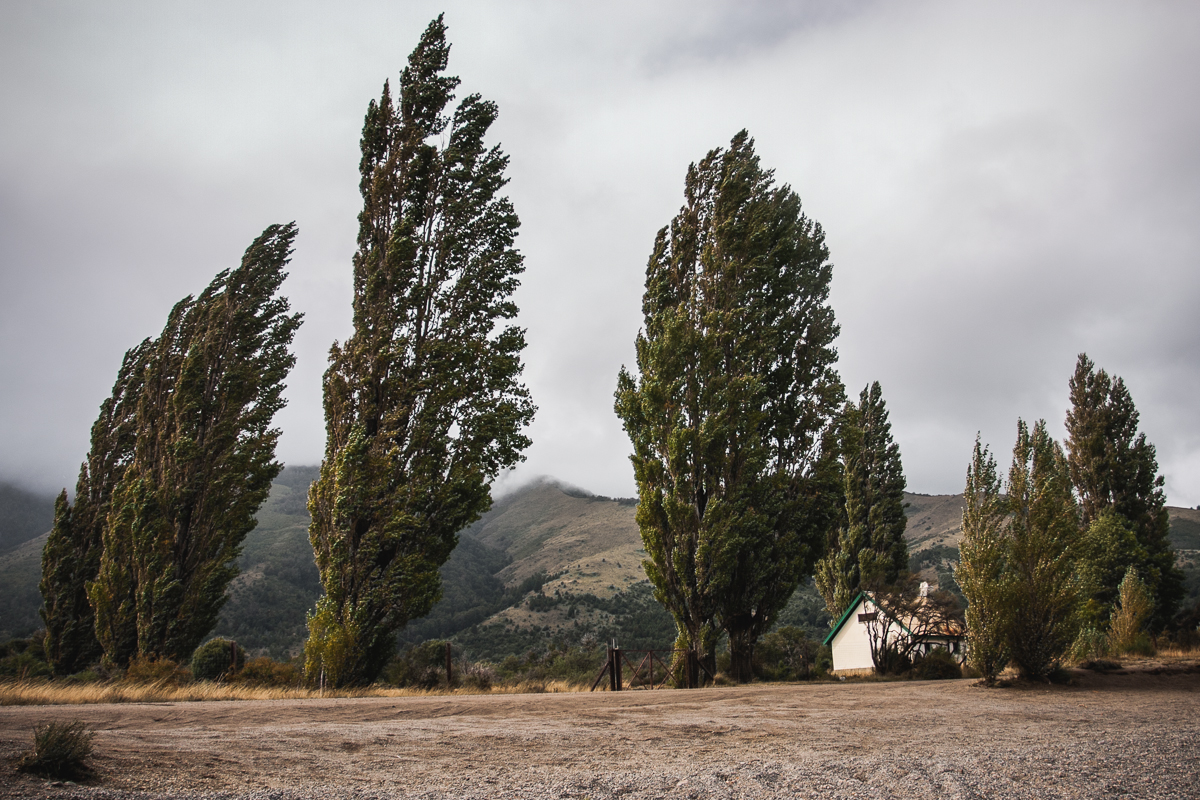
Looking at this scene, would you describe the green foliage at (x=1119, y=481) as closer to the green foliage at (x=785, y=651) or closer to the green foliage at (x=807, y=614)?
the green foliage at (x=785, y=651)

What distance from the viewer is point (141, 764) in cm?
367

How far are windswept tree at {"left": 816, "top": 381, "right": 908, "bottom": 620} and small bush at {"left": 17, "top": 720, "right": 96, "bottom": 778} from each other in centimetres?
2850

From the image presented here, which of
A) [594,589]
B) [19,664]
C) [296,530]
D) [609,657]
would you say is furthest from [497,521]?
[609,657]

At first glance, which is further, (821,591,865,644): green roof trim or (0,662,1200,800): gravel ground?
(821,591,865,644): green roof trim

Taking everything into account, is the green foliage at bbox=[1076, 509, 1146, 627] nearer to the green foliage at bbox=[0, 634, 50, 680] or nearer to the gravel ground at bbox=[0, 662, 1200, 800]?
the gravel ground at bbox=[0, 662, 1200, 800]

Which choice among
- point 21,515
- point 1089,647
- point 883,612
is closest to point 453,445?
point 883,612

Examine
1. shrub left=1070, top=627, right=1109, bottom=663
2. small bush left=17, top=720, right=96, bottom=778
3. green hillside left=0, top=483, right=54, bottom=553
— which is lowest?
shrub left=1070, top=627, right=1109, bottom=663

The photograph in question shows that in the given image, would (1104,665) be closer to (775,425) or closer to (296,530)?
(775,425)

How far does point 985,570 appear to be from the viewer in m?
11.0

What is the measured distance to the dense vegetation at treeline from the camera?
41.0 ft

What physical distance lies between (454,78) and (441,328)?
716cm

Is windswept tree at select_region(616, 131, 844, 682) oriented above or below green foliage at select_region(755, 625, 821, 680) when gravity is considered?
above

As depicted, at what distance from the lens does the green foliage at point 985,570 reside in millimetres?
10922

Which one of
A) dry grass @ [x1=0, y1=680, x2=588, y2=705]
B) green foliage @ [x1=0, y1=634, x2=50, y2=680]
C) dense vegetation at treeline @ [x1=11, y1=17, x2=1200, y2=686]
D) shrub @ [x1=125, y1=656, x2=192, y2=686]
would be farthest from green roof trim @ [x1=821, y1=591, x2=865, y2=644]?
green foliage @ [x1=0, y1=634, x2=50, y2=680]
